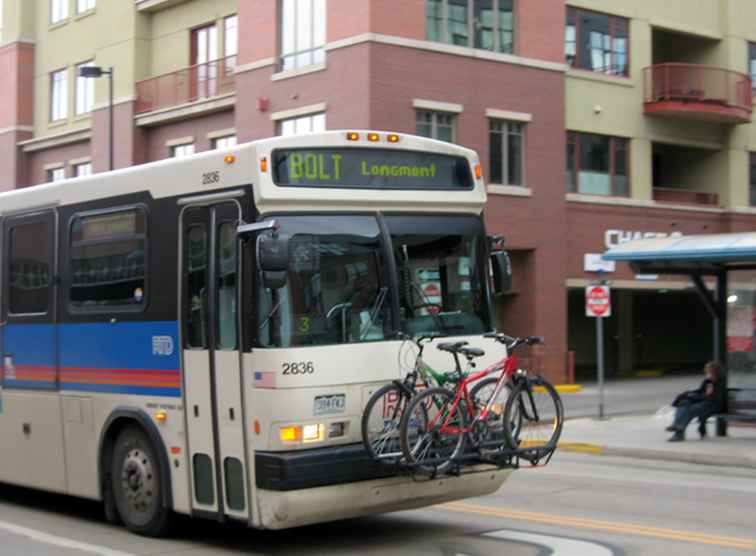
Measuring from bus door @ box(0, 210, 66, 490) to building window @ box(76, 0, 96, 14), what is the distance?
1131 inches

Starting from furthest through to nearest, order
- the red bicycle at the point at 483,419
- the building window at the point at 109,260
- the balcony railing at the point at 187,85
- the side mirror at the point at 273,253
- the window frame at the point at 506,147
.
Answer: the balcony railing at the point at 187,85, the window frame at the point at 506,147, the building window at the point at 109,260, the red bicycle at the point at 483,419, the side mirror at the point at 273,253

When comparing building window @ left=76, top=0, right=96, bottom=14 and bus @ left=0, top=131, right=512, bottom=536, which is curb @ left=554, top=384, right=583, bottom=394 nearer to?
building window @ left=76, top=0, right=96, bottom=14

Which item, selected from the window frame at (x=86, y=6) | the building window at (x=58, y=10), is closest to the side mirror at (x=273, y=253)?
the window frame at (x=86, y=6)

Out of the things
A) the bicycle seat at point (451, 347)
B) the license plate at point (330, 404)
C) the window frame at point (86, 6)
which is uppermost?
the window frame at point (86, 6)

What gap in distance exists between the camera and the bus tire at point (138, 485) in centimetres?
964

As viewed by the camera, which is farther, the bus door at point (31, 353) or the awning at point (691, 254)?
the awning at point (691, 254)

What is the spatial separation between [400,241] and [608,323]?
→ 31391mm

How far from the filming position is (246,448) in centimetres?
866

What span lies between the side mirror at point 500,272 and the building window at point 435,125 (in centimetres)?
1918

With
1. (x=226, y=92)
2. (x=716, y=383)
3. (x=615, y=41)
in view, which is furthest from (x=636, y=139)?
(x=716, y=383)

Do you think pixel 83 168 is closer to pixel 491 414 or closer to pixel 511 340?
pixel 511 340

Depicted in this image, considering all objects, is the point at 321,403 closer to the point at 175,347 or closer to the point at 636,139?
the point at 175,347

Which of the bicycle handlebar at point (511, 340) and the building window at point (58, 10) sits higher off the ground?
the building window at point (58, 10)

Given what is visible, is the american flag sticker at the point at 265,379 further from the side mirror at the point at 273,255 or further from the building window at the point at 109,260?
the building window at the point at 109,260
